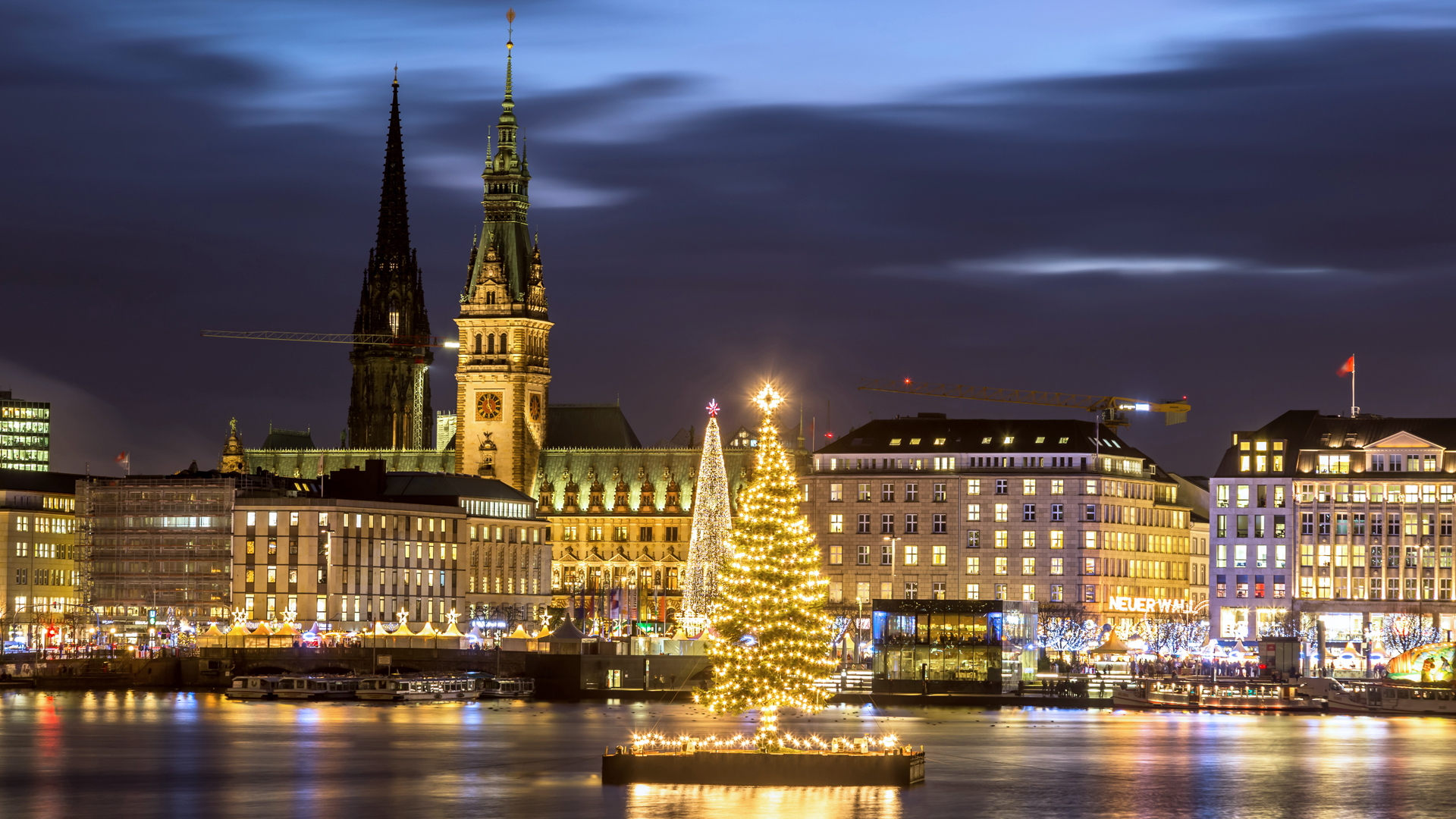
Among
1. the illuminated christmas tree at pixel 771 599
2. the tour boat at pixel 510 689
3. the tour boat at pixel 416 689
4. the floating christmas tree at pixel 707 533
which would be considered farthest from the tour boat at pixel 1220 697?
the illuminated christmas tree at pixel 771 599

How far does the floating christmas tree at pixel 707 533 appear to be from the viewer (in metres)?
161

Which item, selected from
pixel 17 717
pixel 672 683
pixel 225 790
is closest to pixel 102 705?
pixel 17 717

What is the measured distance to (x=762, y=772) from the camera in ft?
249

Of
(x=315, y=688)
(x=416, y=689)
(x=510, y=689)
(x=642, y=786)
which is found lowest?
(x=510, y=689)

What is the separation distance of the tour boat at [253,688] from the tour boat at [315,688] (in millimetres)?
519

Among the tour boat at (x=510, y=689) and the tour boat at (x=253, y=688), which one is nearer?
the tour boat at (x=253, y=688)

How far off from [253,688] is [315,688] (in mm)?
4449

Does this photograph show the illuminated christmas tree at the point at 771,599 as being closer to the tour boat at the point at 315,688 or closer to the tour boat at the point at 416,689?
the tour boat at the point at 416,689

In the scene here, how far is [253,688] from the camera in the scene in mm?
172250

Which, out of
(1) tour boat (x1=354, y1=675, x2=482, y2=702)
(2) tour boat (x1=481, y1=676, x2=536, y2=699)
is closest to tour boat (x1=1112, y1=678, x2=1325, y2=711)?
(2) tour boat (x1=481, y1=676, x2=536, y2=699)

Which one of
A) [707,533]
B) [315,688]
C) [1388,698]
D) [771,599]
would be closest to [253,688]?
[315,688]

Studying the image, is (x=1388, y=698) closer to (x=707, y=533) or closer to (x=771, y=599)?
(x=707, y=533)

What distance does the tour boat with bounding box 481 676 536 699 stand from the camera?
171m

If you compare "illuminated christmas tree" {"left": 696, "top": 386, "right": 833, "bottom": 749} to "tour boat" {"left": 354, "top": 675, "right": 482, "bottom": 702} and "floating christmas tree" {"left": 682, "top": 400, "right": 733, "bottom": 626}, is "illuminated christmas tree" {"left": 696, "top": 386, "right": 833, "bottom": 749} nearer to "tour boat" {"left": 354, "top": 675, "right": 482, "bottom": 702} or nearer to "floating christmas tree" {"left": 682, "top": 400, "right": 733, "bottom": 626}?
"floating christmas tree" {"left": 682, "top": 400, "right": 733, "bottom": 626}
